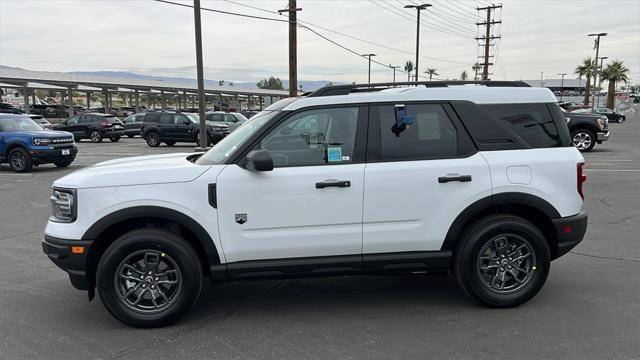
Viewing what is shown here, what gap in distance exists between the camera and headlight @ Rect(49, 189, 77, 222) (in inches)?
158

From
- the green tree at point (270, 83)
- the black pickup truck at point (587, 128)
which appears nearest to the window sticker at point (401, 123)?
the black pickup truck at point (587, 128)

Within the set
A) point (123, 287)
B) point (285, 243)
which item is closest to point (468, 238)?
point (285, 243)

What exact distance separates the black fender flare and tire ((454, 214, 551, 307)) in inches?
4.4

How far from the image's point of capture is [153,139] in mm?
25078

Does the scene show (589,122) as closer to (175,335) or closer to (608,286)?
(608,286)

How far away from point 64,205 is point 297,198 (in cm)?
186

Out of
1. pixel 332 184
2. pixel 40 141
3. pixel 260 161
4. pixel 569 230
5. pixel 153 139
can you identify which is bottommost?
pixel 153 139

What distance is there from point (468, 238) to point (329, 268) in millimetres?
1215

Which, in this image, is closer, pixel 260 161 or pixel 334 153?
pixel 260 161

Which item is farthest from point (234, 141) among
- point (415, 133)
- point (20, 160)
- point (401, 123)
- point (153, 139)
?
point (153, 139)

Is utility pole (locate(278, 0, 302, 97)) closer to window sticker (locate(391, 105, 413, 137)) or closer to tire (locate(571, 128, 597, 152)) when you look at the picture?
tire (locate(571, 128, 597, 152))

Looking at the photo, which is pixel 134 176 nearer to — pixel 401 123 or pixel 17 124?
pixel 401 123

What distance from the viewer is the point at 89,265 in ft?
13.4

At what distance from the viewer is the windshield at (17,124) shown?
1496 cm
